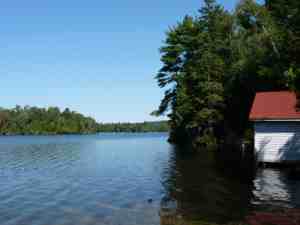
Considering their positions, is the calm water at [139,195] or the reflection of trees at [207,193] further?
the calm water at [139,195]

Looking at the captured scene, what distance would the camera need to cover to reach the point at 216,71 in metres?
42.4

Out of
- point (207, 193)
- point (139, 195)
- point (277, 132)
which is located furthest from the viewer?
point (277, 132)

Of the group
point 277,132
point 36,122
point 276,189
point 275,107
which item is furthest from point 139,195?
point 36,122

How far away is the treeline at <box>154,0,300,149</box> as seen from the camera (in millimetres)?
33450

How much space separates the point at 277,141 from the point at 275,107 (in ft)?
8.76

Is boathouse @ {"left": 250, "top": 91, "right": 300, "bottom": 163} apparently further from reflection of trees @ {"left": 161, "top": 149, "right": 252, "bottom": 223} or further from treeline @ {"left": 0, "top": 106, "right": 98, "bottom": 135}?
treeline @ {"left": 0, "top": 106, "right": 98, "bottom": 135}

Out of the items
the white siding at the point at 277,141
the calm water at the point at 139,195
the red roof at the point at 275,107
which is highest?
the red roof at the point at 275,107

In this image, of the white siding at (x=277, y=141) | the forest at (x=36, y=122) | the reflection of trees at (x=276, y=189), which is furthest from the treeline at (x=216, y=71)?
the forest at (x=36, y=122)

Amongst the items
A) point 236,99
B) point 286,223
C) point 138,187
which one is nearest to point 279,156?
point 138,187

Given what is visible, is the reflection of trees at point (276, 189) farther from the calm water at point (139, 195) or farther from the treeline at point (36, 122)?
the treeline at point (36, 122)

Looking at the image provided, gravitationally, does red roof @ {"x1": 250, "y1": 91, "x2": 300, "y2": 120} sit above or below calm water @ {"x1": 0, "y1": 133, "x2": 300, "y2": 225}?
above

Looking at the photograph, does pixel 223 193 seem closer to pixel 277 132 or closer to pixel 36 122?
pixel 277 132

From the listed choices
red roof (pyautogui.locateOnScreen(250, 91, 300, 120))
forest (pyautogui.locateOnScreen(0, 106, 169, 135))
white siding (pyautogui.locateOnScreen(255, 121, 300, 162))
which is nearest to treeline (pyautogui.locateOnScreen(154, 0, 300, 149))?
red roof (pyautogui.locateOnScreen(250, 91, 300, 120))

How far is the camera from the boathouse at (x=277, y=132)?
23172mm
